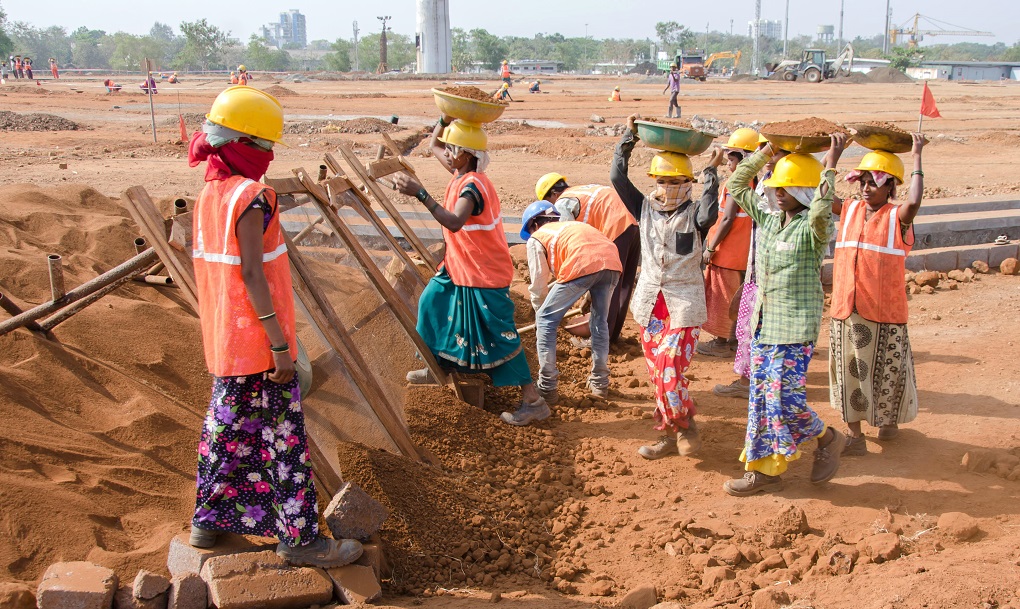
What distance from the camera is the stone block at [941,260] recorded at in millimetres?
8172

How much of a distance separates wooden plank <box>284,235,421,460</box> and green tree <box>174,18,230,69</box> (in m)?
69.8

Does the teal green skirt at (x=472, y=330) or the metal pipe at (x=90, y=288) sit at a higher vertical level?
the metal pipe at (x=90, y=288)

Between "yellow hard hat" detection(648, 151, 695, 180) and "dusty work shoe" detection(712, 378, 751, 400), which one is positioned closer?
"yellow hard hat" detection(648, 151, 695, 180)

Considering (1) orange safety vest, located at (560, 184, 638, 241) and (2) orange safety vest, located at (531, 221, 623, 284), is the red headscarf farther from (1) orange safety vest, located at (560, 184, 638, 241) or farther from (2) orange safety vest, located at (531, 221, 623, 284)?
(1) orange safety vest, located at (560, 184, 638, 241)

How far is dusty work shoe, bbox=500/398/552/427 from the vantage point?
16.8 ft

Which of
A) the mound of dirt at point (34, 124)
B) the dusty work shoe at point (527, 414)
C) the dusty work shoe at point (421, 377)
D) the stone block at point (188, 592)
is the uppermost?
the mound of dirt at point (34, 124)

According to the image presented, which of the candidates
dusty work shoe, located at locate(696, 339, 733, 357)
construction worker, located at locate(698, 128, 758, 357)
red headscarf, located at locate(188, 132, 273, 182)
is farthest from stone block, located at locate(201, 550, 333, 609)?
dusty work shoe, located at locate(696, 339, 733, 357)

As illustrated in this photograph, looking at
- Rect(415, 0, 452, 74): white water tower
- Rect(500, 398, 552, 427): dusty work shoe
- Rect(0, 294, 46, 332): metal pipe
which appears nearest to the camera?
Rect(0, 294, 46, 332): metal pipe

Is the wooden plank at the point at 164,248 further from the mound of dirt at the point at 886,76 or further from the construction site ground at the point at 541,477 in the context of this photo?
the mound of dirt at the point at 886,76

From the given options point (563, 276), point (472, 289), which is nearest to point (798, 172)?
point (563, 276)

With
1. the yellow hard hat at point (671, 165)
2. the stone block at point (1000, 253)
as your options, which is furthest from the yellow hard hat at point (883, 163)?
the stone block at point (1000, 253)

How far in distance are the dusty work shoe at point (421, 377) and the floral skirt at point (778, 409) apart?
1.86 meters

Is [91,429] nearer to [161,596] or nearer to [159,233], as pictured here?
[159,233]

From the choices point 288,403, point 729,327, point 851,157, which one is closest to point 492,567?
point 288,403
